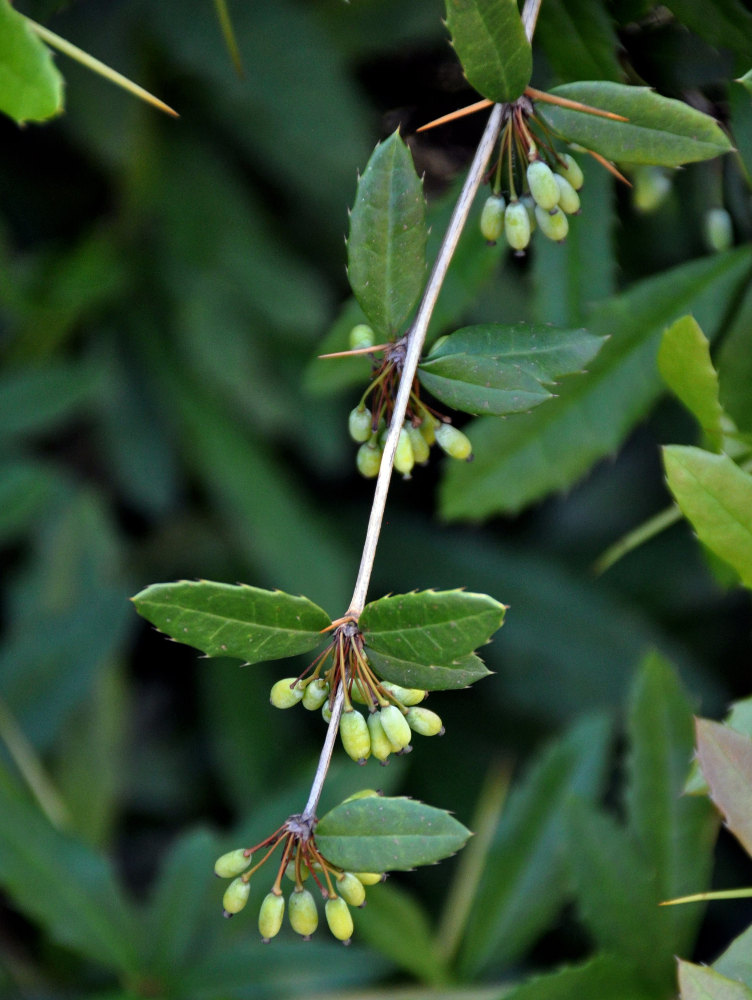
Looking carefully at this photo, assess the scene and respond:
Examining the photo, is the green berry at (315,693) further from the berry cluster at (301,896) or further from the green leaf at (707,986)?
the green leaf at (707,986)

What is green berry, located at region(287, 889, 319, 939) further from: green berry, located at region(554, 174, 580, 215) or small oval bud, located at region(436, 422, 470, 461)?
green berry, located at region(554, 174, 580, 215)

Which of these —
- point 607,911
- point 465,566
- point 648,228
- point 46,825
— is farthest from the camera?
point 465,566

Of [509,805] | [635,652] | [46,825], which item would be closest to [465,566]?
[635,652]

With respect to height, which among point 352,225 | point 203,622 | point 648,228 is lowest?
point 648,228

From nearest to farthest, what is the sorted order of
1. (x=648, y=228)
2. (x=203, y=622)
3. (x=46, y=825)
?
(x=203, y=622), (x=46, y=825), (x=648, y=228)

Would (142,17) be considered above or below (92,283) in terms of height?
above

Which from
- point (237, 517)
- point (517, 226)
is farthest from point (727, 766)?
point (237, 517)

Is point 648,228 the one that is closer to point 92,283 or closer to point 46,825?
point 92,283

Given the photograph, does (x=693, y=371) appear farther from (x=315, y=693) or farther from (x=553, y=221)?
(x=315, y=693)

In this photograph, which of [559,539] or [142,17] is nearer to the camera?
[142,17]
